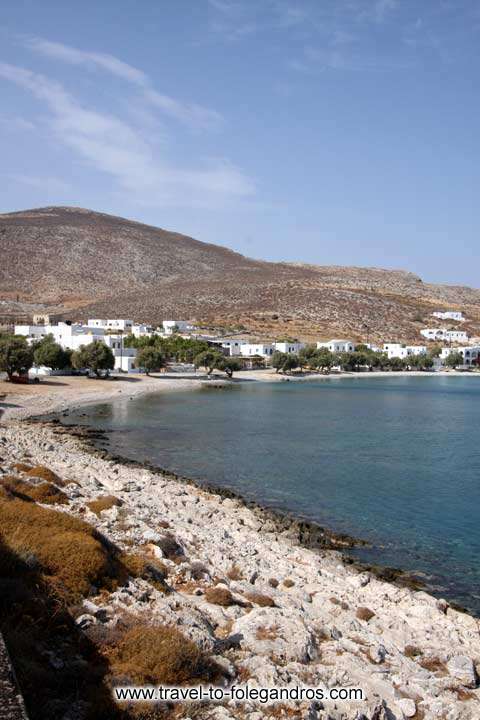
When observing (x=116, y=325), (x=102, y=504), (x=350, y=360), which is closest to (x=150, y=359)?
(x=116, y=325)

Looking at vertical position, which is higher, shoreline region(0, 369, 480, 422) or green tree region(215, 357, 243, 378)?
green tree region(215, 357, 243, 378)

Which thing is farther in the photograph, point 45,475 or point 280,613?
point 45,475

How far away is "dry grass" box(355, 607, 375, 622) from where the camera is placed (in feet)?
46.8

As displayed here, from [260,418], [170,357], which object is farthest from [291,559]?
[170,357]

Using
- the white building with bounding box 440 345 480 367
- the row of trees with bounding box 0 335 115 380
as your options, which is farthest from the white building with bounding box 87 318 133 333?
the white building with bounding box 440 345 480 367

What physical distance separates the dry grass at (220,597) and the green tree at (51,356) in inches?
2517

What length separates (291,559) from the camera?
18344 mm

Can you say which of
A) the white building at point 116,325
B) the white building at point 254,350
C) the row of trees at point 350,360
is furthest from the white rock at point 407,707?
the white building at point 116,325

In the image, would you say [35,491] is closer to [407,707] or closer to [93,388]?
[407,707]

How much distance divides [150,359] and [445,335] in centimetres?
9476

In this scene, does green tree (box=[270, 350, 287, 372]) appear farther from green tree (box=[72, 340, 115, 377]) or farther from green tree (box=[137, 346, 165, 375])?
green tree (box=[72, 340, 115, 377])

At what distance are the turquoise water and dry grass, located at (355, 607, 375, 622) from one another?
11.6 feet

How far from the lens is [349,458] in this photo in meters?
37.4

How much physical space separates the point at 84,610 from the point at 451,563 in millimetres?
13366
